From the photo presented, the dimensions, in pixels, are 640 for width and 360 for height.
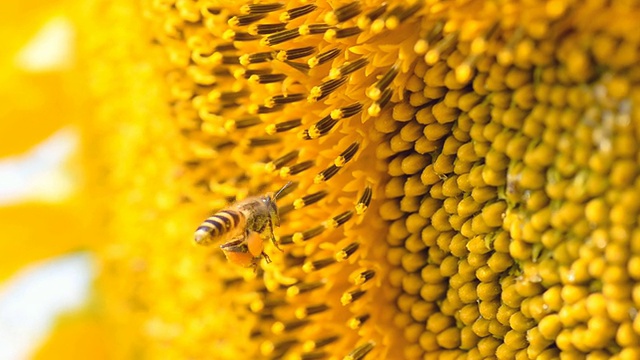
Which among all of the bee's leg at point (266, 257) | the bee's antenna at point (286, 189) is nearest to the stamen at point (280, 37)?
the bee's antenna at point (286, 189)

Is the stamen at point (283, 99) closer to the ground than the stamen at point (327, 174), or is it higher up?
higher up

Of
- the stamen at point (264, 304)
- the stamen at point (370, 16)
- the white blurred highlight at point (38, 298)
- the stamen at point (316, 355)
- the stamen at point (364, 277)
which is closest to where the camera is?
the stamen at point (370, 16)

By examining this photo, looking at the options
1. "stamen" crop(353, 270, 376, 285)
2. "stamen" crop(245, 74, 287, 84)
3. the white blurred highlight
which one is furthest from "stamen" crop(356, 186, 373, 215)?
the white blurred highlight

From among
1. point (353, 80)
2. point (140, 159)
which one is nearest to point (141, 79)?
point (140, 159)

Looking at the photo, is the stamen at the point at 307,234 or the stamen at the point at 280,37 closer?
the stamen at the point at 280,37

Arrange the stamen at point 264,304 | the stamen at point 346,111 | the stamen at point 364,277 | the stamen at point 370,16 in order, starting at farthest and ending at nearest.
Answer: the stamen at point 264,304 → the stamen at point 364,277 → the stamen at point 346,111 → the stamen at point 370,16

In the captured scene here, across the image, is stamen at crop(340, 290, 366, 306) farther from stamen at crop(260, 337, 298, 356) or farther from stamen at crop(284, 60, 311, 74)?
stamen at crop(284, 60, 311, 74)

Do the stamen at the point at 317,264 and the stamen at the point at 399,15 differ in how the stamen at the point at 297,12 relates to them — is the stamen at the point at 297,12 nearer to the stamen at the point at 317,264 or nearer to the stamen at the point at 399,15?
the stamen at the point at 399,15

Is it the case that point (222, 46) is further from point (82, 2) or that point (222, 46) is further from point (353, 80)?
point (82, 2)
